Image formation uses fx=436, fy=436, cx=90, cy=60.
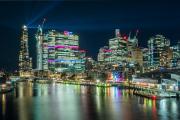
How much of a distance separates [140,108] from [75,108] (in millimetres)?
5423

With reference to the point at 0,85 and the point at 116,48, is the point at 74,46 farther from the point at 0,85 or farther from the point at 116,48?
the point at 0,85

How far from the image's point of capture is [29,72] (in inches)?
6078

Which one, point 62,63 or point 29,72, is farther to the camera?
point 29,72

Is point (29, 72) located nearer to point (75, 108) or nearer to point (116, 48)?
point (116, 48)

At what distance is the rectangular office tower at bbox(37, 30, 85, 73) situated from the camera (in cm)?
14012

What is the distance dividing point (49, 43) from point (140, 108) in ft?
370

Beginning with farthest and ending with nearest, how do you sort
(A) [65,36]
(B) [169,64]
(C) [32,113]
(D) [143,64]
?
(A) [65,36], (D) [143,64], (B) [169,64], (C) [32,113]

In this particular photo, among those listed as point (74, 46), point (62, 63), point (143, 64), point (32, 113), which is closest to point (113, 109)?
point (32, 113)

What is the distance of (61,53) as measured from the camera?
467 ft

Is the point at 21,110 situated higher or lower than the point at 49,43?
lower

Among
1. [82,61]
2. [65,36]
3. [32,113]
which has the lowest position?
[32,113]

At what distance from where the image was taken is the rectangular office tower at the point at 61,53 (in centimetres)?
14012

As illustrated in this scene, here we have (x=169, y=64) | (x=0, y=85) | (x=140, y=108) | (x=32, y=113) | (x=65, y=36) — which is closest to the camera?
(x=32, y=113)

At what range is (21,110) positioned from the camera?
3519 cm
